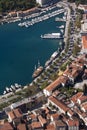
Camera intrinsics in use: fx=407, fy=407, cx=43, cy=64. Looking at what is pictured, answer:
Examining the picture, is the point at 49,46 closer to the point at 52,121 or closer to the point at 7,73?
the point at 7,73

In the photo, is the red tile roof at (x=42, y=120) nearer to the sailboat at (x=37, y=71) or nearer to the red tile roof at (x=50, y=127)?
the red tile roof at (x=50, y=127)

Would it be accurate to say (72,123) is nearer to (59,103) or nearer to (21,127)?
(59,103)

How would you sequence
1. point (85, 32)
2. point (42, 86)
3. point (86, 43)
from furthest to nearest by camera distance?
point (85, 32) < point (86, 43) < point (42, 86)

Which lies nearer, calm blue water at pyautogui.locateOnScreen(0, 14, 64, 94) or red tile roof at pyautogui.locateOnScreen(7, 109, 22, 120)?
red tile roof at pyautogui.locateOnScreen(7, 109, 22, 120)

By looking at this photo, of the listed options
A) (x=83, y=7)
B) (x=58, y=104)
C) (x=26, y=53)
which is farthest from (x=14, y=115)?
(x=83, y=7)

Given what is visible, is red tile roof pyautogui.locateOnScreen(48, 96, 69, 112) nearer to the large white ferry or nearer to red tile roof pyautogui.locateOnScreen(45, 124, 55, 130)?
red tile roof pyautogui.locateOnScreen(45, 124, 55, 130)

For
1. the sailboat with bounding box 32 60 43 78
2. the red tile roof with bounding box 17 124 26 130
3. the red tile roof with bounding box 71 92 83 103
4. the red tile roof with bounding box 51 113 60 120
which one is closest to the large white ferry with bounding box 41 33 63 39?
the sailboat with bounding box 32 60 43 78

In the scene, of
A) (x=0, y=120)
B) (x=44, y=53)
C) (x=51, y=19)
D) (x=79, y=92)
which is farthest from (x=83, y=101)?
(x=51, y=19)

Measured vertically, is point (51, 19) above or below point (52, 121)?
above
